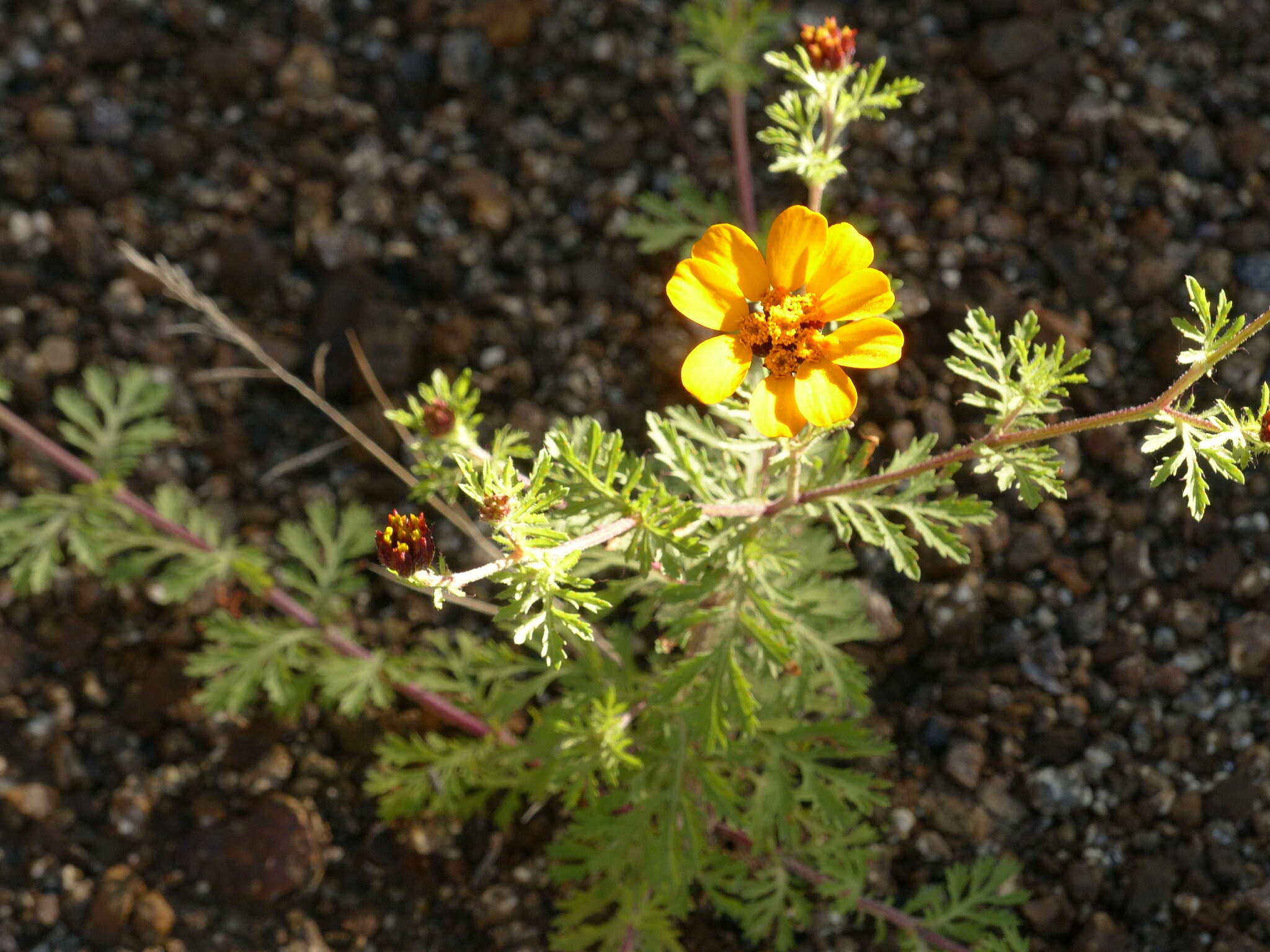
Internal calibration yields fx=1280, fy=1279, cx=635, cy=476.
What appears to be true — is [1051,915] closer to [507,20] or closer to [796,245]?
[796,245]

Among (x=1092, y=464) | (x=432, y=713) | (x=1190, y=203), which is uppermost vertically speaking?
(x=1190, y=203)

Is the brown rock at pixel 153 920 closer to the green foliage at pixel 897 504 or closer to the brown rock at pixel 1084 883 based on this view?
the green foliage at pixel 897 504

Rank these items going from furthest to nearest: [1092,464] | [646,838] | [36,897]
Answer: [1092,464]
[36,897]
[646,838]

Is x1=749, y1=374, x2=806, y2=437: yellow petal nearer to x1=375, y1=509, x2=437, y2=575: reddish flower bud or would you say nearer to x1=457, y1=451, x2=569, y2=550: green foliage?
x1=457, y1=451, x2=569, y2=550: green foliage

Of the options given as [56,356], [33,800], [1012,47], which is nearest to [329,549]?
[33,800]

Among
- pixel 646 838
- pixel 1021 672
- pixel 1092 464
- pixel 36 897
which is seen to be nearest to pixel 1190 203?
pixel 1092 464

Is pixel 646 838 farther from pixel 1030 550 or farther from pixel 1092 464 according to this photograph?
pixel 1092 464
